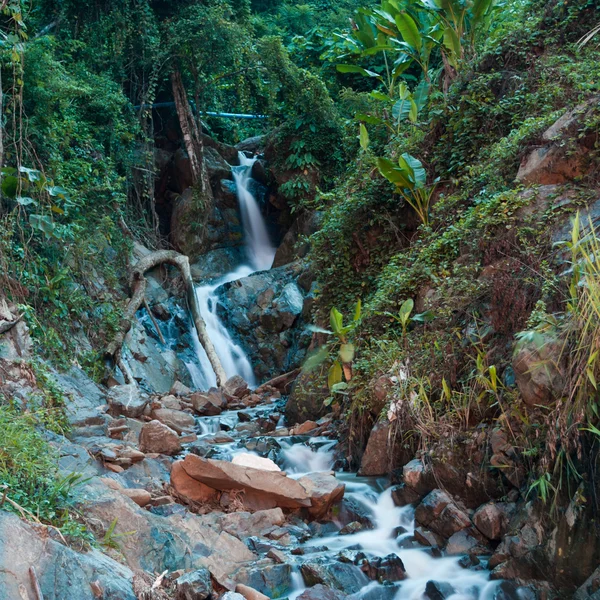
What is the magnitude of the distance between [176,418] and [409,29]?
7.26 meters

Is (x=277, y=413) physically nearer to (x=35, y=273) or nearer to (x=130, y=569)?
(x=35, y=273)

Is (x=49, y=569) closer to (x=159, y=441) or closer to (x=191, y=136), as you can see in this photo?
(x=159, y=441)

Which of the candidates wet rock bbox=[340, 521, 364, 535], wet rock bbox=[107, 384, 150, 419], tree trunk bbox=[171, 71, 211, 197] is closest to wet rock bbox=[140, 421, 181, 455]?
wet rock bbox=[107, 384, 150, 419]

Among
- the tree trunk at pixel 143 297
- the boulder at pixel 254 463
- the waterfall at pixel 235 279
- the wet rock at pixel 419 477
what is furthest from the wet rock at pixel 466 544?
the waterfall at pixel 235 279

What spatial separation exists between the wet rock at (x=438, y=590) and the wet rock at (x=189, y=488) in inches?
86.8

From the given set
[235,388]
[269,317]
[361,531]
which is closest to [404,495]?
[361,531]

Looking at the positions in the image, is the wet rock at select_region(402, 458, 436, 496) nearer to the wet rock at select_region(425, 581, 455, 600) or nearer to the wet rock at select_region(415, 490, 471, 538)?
the wet rock at select_region(415, 490, 471, 538)

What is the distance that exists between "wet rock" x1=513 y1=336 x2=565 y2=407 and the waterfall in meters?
7.93

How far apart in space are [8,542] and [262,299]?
9578 mm

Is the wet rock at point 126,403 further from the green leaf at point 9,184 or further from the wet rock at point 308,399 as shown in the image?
the green leaf at point 9,184

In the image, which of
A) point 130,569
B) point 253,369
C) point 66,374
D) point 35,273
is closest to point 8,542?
point 130,569

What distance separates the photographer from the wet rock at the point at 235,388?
10.7m

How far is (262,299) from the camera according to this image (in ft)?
42.7

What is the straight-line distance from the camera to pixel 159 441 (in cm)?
713
